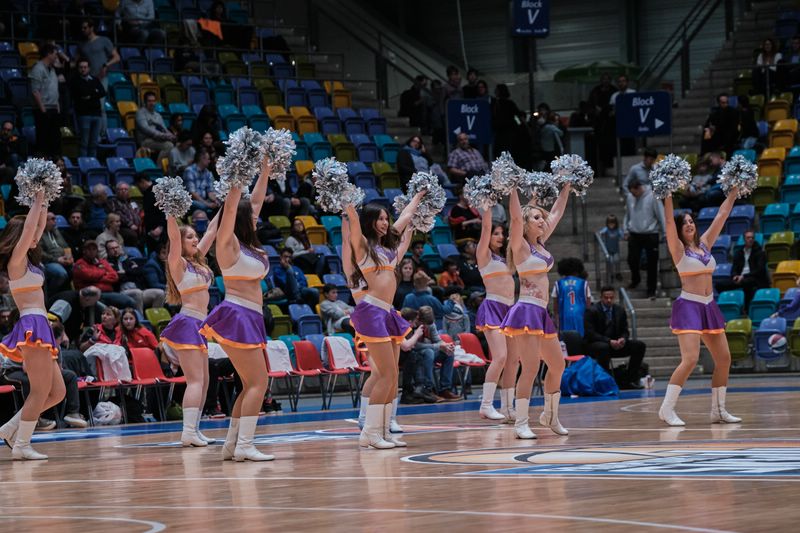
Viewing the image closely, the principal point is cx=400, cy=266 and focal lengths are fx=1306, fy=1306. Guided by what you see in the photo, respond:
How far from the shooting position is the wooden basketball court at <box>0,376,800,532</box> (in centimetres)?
540

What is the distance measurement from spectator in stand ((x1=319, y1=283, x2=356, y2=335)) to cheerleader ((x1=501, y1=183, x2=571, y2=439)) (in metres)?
6.03

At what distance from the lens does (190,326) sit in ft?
32.0

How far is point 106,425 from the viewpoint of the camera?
43.1 ft

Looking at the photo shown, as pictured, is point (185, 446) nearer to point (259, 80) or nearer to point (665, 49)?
point (259, 80)

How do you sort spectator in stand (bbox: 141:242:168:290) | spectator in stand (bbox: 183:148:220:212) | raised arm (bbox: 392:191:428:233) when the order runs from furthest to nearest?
spectator in stand (bbox: 183:148:220:212)
spectator in stand (bbox: 141:242:168:290)
raised arm (bbox: 392:191:428:233)

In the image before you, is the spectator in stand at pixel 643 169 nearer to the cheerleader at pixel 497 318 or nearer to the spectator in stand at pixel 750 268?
the spectator in stand at pixel 750 268

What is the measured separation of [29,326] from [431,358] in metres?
6.53

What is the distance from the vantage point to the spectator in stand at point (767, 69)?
69.7 feet

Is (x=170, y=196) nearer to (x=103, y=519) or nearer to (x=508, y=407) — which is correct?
(x=103, y=519)

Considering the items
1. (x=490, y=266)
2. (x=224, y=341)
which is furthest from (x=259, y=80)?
(x=224, y=341)

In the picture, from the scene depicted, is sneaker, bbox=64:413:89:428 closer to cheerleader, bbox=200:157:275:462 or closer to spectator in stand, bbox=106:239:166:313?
spectator in stand, bbox=106:239:166:313

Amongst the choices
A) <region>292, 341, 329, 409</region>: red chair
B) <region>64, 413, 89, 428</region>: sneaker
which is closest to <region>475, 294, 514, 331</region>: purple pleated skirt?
<region>292, 341, 329, 409</region>: red chair

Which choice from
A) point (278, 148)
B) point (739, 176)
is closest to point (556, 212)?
point (739, 176)

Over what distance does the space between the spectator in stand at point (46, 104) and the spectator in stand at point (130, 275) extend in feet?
8.14
